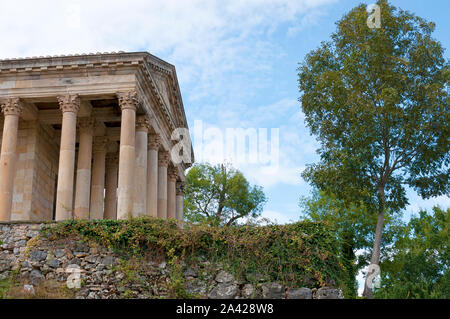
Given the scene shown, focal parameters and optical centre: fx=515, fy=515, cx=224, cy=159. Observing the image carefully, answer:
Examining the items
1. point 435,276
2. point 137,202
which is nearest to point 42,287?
point 137,202

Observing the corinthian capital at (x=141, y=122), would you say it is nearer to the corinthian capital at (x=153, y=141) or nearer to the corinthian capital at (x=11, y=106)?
the corinthian capital at (x=153, y=141)

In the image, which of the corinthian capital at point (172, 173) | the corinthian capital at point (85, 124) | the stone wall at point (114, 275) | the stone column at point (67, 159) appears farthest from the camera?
the corinthian capital at point (172, 173)

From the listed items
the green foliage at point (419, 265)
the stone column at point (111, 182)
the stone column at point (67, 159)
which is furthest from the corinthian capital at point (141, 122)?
the green foliage at point (419, 265)

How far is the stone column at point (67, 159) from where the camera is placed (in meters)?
22.9

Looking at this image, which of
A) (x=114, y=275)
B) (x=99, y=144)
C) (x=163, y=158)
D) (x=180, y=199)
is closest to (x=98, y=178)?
(x=99, y=144)

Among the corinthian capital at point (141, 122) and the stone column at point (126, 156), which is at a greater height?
the corinthian capital at point (141, 122)

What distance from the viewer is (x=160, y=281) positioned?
1652cm

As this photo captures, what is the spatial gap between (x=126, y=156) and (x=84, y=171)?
12.4 ft

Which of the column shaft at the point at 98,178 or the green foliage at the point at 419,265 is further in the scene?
the green foliage at the point at 419,265

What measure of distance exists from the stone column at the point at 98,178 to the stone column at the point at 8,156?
602cm

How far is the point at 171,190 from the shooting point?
3609 cm

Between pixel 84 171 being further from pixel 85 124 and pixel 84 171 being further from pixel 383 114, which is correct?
pixel 383 114
